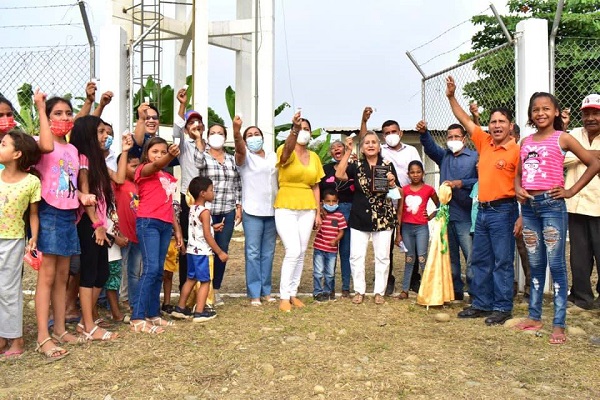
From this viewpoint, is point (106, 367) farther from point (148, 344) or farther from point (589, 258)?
point (589, 258)

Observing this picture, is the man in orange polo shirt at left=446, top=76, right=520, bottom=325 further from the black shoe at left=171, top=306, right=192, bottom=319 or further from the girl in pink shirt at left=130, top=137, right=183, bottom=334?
the girl in pink shirt at left=130, top=137, right=183, bottom=334

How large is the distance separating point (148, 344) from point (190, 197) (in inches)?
63.9

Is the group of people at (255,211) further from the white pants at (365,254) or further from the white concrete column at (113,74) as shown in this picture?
the white concrete column at (113,74)

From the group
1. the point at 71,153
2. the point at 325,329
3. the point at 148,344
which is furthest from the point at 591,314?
the point at 71,153

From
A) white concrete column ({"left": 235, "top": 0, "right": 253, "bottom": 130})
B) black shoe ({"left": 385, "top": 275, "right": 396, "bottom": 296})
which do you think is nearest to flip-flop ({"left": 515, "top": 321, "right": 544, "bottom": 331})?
black shoe ({"left": 385, "top": 275, "right": 396, "bottom": 296})

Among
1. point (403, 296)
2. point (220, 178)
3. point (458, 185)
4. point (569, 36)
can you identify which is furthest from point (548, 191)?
point (569, 36)

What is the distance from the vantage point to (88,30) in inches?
264

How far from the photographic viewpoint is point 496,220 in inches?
217

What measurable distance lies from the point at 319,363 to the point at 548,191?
89.2 inches

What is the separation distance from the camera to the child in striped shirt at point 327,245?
6602 millimetres

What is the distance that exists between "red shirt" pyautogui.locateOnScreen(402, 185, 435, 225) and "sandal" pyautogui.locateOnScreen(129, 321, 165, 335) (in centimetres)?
287

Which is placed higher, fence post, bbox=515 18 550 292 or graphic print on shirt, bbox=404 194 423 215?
fence post, bbox=515 18 550 292

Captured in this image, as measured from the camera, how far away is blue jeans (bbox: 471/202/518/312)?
18.1 ft

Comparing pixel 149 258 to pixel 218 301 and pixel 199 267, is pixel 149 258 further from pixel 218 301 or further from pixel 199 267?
pixel 218 301
